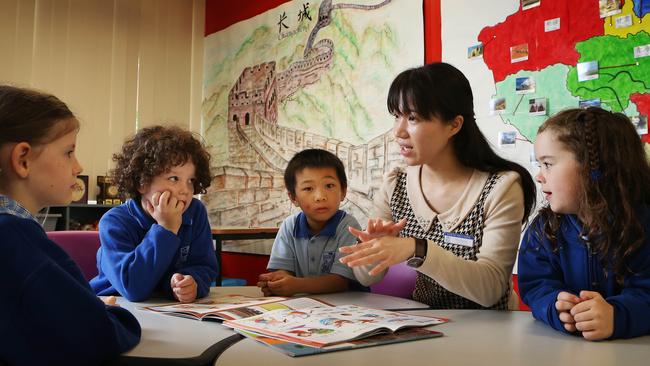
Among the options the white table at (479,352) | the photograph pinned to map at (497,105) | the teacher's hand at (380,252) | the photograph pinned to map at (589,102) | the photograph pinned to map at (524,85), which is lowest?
the white table at (479,352)

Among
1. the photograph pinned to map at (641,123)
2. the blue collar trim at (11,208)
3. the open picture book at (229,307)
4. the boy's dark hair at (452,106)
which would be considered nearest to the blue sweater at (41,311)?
the blue collar trim at (11,208)

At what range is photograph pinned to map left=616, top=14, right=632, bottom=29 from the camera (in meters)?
→ 2.35

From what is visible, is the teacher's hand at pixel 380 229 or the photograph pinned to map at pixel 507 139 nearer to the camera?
the teacher's hand at pixel 380 229

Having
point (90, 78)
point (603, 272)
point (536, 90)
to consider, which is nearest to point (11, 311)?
point (603, 272)

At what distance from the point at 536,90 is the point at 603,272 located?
5.82 feet

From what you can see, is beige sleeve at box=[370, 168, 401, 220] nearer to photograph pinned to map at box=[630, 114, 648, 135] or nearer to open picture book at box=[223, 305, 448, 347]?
open picture book at box=[223, 305, 448, 347]

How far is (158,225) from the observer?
4.63 feet

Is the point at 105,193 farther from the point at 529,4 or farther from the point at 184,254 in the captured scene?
the point at 529,4

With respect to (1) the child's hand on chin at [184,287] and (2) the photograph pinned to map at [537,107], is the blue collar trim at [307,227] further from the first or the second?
(2) the photograph pinned to map at [537,107]

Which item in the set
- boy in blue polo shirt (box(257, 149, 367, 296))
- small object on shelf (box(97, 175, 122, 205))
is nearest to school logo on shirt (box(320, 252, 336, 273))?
boy in blue polo shirt (box(257, 149, 367, 296))

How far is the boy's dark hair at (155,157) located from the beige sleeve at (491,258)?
777 mm

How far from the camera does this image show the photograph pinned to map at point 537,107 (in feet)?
8.68

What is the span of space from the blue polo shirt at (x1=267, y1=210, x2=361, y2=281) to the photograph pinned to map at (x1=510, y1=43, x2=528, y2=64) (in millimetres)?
1504

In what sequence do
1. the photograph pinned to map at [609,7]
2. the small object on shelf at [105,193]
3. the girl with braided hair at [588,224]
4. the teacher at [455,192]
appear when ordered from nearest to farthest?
the girl with braided hair at [588,224]
the teacher at [455,192]
the photograph pinned to map at [609,7]
the small object on shelf at [105,193]
